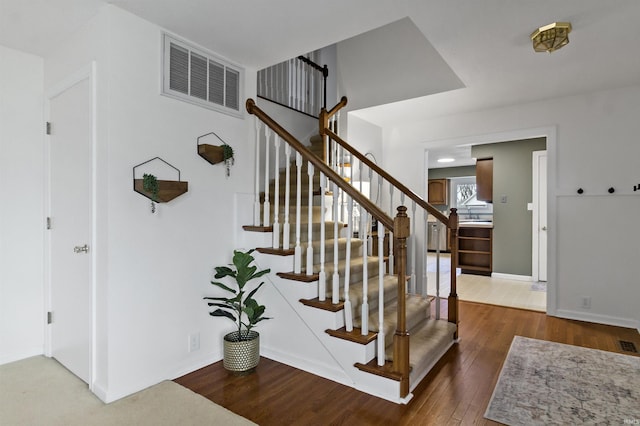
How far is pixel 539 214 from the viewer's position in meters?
5.68

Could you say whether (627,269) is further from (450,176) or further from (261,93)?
(450,176)

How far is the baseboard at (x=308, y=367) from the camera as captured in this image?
2352mm

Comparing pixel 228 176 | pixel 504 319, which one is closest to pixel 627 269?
pixel 504 319

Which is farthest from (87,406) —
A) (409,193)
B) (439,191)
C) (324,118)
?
(439,191)

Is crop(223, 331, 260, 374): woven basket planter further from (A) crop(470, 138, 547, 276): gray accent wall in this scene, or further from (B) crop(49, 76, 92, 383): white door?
(A) crop(470, 138, 547, 276): gray accent wall

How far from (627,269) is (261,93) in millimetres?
4411

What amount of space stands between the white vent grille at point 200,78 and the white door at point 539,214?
5.12 m

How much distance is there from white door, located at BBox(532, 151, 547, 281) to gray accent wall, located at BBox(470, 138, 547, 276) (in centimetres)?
10

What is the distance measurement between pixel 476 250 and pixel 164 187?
5.90 meters

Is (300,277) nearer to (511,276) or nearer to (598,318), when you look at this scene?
(598,318)

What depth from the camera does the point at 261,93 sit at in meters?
4.11

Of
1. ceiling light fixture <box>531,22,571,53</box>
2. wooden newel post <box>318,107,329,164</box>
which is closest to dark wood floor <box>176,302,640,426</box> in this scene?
wooden newel post <box>318,107,329,164</box>

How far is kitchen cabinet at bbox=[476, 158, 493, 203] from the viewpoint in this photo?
625 centimetres

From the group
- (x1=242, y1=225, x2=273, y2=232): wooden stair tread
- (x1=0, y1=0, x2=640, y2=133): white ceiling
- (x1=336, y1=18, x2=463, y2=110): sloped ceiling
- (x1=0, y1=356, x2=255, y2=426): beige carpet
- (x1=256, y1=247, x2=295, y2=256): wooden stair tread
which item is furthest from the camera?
(x1=336, y1=18, x2=463, y2=110): sloped ceiling
